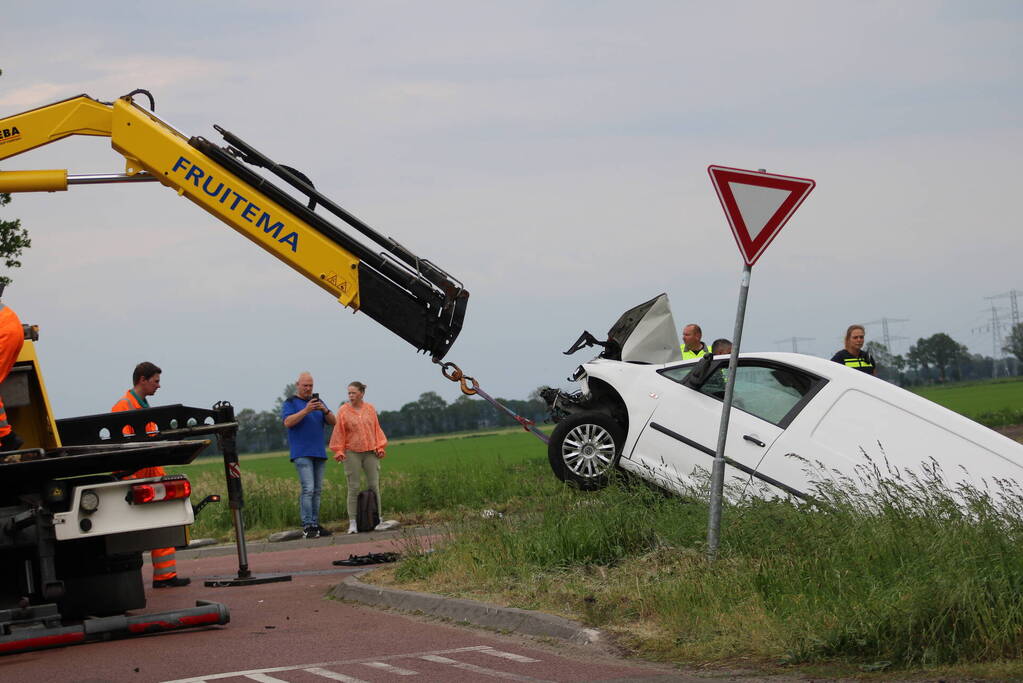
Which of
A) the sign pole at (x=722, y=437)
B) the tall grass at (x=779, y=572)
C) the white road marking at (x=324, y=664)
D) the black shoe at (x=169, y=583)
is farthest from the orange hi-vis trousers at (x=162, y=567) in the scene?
the sign pole at (x=722, y=437)

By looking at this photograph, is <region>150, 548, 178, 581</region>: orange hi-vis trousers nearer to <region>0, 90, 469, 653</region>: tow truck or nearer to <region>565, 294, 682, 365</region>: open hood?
<region>0, 90, 469, 653</region>: tow truck

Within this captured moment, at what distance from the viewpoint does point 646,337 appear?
1378cm

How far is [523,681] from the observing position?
7.25 m

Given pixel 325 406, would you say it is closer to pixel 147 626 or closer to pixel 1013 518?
pixel 147 626

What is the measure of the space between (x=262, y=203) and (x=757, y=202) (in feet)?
15.9

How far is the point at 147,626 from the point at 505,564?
2663 millimetres

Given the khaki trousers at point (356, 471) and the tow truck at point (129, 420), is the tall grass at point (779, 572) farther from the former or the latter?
the khaki trousers at point (356, 471)

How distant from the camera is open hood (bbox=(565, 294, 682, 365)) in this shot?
45.0 feet

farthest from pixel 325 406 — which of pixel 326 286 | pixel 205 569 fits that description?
pixel 326 286

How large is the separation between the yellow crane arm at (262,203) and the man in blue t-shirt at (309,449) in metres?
4.42

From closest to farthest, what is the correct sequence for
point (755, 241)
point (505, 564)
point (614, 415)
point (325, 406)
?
point (755, 241) → point (505, 564) → point (614, 415) → point (325, 406)

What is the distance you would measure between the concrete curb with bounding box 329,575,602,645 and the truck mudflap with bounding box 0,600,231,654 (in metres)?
1.39

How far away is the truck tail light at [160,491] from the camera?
9242 millimetres

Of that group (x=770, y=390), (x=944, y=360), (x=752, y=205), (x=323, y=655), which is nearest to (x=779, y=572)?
(x=752, y=205)
